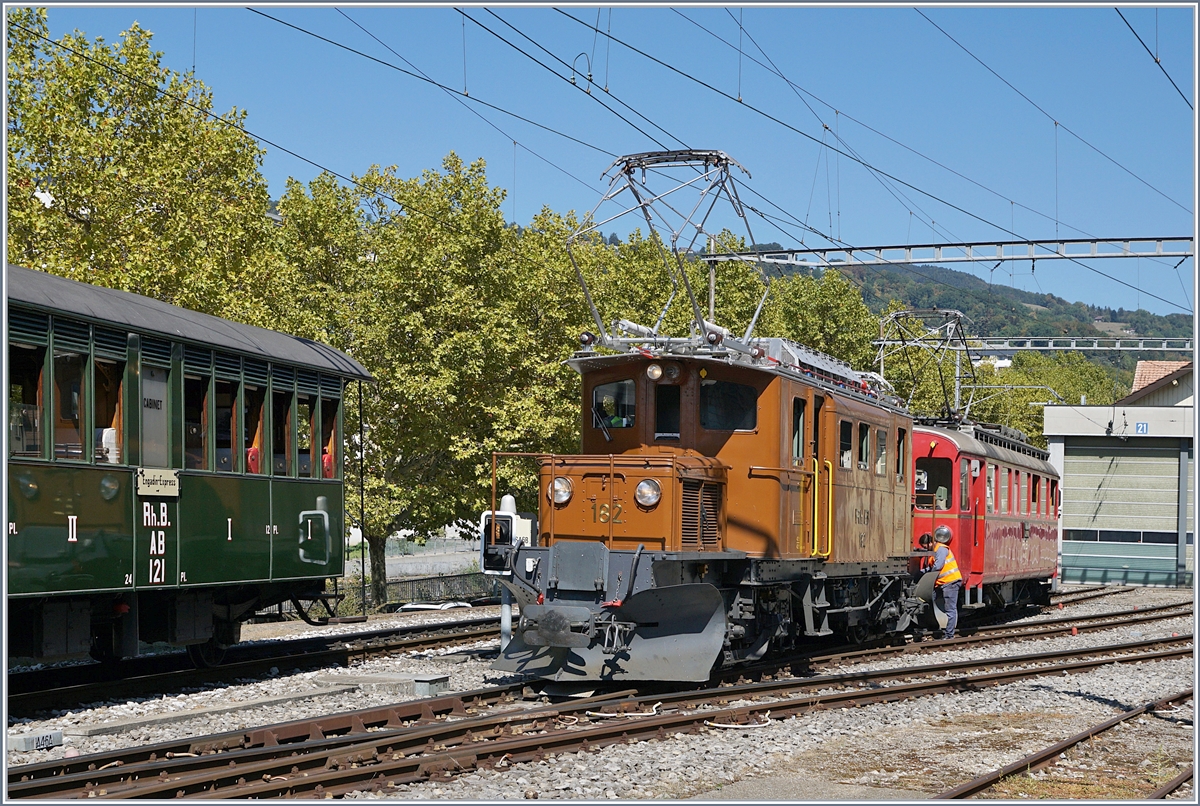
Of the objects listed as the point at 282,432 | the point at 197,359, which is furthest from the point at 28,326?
the point at 282,432

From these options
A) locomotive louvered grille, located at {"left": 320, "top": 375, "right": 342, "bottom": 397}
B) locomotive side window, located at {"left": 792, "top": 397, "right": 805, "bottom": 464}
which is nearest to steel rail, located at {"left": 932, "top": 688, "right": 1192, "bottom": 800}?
locomotive side window, located at {"left": 792, "top": 397, "right": 805, "bottom": 464}

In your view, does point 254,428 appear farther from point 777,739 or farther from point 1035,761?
point 1035,761

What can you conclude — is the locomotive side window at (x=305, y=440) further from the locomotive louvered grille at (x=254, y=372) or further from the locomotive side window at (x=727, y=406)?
the locomotive side window at (x=727, y=406)

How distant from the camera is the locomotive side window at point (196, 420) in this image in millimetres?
13188

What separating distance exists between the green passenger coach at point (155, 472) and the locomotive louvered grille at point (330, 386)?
0.02 meters

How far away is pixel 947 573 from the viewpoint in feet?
63.7

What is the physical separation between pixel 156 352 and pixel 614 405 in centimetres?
501

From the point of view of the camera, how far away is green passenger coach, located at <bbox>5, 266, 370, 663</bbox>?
1087 cm

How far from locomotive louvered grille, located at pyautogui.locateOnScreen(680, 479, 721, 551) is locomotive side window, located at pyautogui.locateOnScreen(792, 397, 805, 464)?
43.0 inches

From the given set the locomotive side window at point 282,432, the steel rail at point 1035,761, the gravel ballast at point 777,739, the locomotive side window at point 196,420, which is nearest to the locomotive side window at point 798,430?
the gravel ballast at point 777,739

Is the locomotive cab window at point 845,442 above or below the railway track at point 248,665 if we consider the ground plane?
above

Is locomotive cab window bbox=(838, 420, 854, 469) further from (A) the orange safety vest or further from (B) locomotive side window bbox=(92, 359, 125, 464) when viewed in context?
(B) locomotive side window bbox=(92, 359, 125, 464)

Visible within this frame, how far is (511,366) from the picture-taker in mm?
28547

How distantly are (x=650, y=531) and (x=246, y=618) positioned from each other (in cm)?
555
